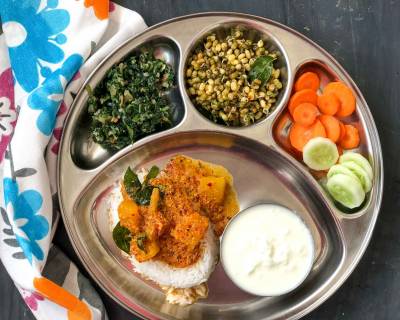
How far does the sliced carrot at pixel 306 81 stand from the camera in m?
3.19

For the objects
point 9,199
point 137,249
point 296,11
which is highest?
point 296,11

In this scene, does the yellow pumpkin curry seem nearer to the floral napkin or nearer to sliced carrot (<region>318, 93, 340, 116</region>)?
the floral napkin

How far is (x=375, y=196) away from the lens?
10.4ft

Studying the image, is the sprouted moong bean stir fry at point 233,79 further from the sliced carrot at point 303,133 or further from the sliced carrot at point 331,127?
the sliced carrot at point 331,127

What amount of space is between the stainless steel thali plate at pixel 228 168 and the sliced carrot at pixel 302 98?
0.06 metres

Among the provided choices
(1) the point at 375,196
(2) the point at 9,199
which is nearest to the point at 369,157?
(1) the point at 375,196

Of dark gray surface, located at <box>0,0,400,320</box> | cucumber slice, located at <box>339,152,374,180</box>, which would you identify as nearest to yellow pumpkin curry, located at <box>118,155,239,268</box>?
cucumber slice, located at <box>339,152,374,180</box>

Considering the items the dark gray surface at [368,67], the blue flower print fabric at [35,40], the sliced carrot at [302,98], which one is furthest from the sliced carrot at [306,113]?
the blue flower print fabric at [35,40]

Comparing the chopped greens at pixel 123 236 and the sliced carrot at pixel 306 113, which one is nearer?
the chopped greens at pixel 123 236

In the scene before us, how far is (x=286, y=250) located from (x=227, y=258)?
34 cm

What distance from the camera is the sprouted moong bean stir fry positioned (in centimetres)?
313

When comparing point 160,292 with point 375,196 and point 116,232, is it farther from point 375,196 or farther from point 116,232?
point 375,196

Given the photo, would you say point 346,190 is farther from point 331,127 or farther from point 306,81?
point 306,81

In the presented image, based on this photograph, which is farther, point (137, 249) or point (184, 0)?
point (184, 0)
